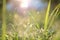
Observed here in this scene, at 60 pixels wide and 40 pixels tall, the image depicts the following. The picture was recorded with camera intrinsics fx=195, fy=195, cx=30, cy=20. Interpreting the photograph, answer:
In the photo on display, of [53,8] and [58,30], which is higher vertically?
[53,8]

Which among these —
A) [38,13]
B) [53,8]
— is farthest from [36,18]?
[53,8]

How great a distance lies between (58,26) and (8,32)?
36 centimetres

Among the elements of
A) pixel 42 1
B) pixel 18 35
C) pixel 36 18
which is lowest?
pixel 18 35

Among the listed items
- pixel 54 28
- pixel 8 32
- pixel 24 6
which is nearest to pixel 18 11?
pixel 24 6

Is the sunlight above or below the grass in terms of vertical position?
above

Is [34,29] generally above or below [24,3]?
below

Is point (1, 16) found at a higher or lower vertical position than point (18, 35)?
higher

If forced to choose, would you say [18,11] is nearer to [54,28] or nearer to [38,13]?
[38,13]

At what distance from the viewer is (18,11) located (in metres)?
1.40

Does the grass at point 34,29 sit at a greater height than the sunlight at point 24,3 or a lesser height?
lesser

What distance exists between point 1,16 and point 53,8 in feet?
1.24

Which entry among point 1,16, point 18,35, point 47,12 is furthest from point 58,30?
point 1,16

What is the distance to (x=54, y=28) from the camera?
139 cm

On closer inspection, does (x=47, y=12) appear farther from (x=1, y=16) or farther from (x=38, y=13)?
(x=1, y=16)
